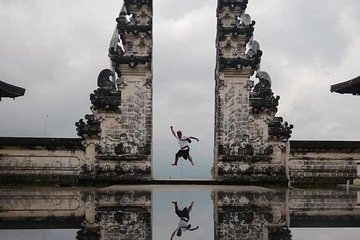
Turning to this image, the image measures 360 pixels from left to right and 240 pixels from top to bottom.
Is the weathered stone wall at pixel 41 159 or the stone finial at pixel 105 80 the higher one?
the stone finial at pixel 105 80

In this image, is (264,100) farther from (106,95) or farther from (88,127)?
(88,127)

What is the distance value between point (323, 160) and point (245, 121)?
3.08 meters

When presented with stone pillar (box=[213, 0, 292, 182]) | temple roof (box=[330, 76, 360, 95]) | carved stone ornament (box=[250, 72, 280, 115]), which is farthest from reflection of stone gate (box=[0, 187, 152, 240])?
temple roof (box=[330, 76, 360, 95])

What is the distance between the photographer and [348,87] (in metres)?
17.2

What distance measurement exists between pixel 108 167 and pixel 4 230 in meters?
12.0

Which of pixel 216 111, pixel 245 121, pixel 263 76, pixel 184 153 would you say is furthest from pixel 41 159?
pixel 263 76

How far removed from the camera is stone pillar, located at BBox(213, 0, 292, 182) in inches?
726

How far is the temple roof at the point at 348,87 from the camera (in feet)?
55.3

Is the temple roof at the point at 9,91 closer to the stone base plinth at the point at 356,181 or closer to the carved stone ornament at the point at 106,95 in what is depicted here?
the carved stone ornament at the point at 106,95

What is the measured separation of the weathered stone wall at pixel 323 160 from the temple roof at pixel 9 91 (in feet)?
31.1

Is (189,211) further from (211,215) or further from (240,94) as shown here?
(240,94)

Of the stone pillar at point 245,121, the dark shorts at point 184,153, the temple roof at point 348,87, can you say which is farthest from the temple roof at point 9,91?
the temple roof at point 348,87

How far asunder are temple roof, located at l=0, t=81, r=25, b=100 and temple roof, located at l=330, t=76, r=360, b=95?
1064 cm

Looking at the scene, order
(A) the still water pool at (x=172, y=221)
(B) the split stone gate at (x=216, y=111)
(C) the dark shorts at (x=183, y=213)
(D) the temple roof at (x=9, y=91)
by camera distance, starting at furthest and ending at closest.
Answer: (B) the split stone gate at (x=216, y=111) < (D) the temple roof at (x=9, y=91) < (C) the dark shorts at (x=183, y=213) < (A) the still water pool at (x=172, y=221)
